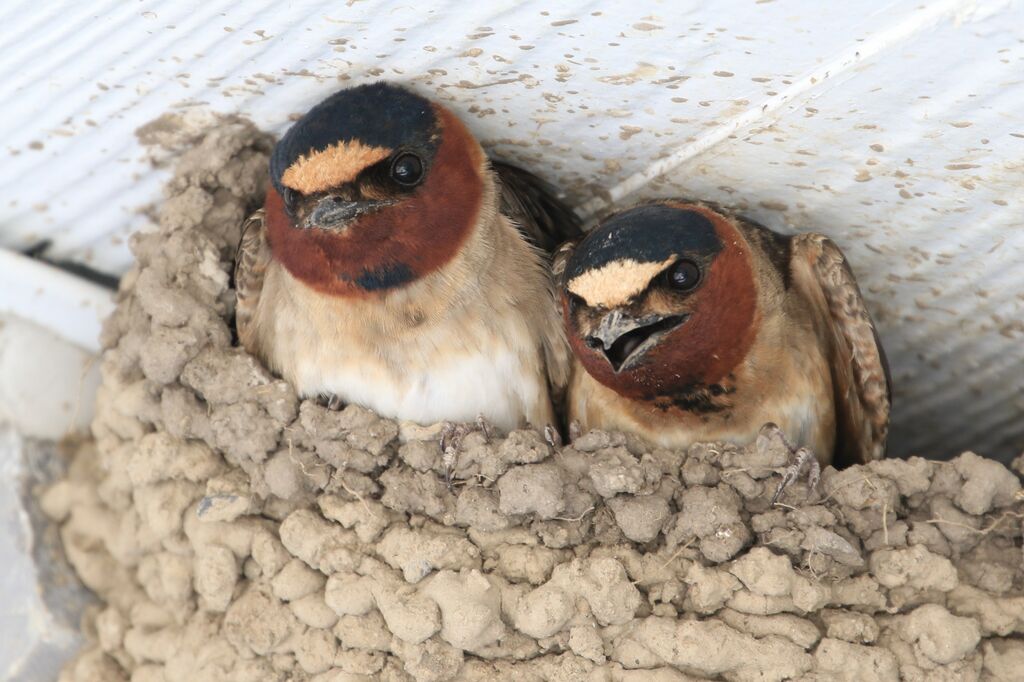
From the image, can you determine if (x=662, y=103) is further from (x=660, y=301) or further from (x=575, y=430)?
(x=575, y=430)

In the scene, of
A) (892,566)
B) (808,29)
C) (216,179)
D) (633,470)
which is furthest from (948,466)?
(216,179)

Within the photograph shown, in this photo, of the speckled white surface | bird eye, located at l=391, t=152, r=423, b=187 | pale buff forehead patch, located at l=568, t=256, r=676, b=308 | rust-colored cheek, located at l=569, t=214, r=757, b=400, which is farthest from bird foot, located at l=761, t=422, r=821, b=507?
bird eye, located at l=391, t=152, r=423, b=187

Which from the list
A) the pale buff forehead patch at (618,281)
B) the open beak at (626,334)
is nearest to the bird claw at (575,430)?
the open beak at (626,334)

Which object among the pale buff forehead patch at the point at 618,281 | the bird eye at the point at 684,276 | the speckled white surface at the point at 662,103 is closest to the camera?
the speckled white surface at the point at 662,103

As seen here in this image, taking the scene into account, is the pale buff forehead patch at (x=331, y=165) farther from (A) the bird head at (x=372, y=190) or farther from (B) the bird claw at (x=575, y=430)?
(B) the bird claw at (x=575, y=430)

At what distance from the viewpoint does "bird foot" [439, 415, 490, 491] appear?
3.74m

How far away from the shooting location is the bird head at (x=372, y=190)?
3609 mm

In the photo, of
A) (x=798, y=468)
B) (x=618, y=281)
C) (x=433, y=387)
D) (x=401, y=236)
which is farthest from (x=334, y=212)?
(x=798, y=468)

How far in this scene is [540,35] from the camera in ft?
11.2

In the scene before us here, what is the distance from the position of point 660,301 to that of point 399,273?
701mm

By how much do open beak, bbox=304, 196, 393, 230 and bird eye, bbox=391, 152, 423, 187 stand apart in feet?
0.51

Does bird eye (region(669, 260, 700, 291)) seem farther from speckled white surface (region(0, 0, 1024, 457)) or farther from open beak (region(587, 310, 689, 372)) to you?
speckled white surface (region(0, 0, 1024, 457))

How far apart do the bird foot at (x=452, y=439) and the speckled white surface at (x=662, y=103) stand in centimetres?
83

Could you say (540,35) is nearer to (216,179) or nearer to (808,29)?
(808,29)
